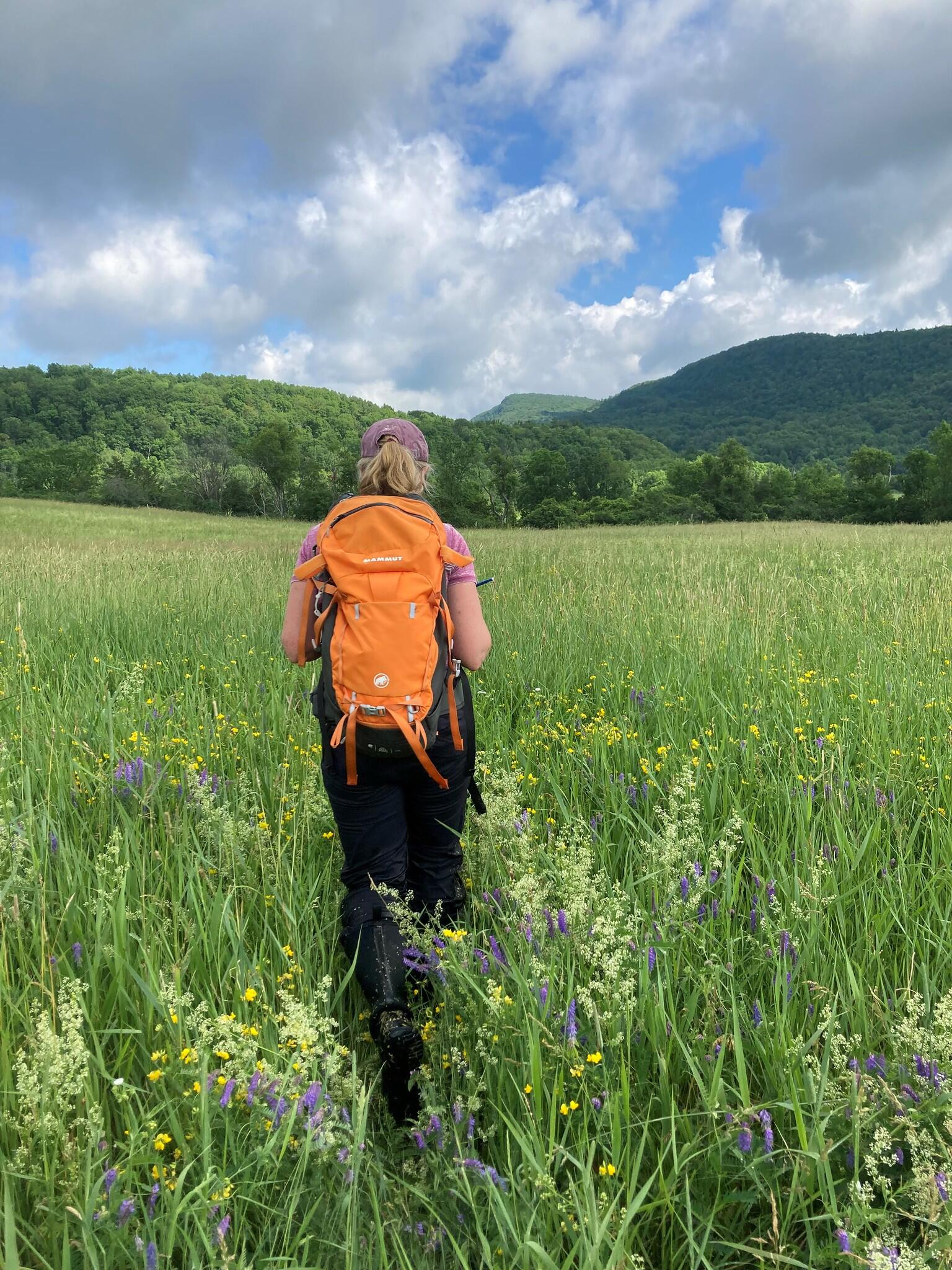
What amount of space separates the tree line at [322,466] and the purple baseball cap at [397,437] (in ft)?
A: 173

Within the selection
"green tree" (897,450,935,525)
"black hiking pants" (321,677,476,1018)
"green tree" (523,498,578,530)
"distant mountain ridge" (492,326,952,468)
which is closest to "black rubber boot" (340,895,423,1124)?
"black hiking pants" (321,677,476,1018)

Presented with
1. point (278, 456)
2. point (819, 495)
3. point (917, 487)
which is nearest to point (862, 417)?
point (819, 495)

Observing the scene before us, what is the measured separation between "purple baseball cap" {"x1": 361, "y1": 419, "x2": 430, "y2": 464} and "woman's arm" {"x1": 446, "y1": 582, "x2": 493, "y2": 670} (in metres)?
0.56

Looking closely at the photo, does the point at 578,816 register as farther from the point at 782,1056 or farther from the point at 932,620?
the point at 932,620

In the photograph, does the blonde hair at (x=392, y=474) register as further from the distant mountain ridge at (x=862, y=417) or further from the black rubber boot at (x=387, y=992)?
the distant mountain ridge at (x=862, y=417)

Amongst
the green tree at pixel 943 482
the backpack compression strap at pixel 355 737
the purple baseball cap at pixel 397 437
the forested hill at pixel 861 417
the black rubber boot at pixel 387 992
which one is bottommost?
the black rubber boot at pixel 387 992

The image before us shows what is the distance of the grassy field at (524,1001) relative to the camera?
4.48 ft


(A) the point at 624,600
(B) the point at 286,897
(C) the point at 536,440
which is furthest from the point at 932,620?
(C) the point at 536,440

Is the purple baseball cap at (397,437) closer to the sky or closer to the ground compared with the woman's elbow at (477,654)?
closer to the sky

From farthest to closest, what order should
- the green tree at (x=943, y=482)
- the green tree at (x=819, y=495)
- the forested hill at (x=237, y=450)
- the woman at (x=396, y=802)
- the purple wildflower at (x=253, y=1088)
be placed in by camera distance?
the forested hill at (x=237, y=450)
the green tree at (x=819, y=495)
the green tree at (x=943, y=482)
the woman at (x=396, y=802)
the purple wildflower at (x=253, y=1088)

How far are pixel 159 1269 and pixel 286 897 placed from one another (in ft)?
3.81

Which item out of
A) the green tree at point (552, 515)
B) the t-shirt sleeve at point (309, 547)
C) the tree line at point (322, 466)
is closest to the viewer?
the t-shirt sleeve at point (309, 547)

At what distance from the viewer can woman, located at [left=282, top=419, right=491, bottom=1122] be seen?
215cm

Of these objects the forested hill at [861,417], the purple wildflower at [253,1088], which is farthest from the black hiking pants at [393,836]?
the forested hill at [861,417]
